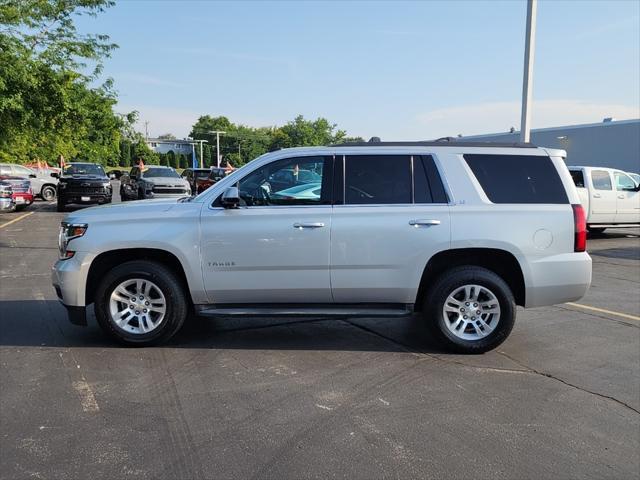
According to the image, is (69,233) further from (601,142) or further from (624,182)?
(601,142)

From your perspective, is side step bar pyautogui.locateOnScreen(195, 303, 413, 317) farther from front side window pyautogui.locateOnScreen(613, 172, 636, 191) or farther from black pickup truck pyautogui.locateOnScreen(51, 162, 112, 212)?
black pickup truck pyautogui.locateOnScreen(51, 162, 112, 212)

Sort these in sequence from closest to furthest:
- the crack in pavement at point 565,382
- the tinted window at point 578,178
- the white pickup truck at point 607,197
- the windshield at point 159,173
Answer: the crack in pavement at point 565,382 → the white pickup truck at point 607,197 → the tinted window at point 578,178 → the windshield at point 159,173

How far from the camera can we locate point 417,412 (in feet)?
13.3

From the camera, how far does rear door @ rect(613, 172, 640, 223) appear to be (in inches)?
604

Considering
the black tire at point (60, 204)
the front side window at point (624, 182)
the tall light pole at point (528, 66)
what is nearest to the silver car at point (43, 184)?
the black tire at point (60, 204)

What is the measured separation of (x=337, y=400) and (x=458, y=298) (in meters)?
1.80

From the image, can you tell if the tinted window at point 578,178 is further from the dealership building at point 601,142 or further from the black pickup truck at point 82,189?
the dealership building at point 601,142

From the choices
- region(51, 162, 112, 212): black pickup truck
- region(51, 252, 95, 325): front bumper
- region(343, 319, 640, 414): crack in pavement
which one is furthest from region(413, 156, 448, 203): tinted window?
region(51, 162, 112, 212): black pickup truck

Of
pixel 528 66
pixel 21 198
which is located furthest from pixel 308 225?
pixel 21 198

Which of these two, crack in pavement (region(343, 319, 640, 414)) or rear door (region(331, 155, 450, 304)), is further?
rear door (region(331, 155, 450, 304))

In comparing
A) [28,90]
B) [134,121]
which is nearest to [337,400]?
[28,90]

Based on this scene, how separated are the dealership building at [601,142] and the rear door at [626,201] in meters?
17.0

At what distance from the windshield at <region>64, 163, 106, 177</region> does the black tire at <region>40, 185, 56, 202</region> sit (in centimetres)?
581

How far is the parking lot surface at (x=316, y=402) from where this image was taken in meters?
3.34
